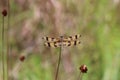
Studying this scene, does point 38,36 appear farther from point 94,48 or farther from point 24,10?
point 94,48

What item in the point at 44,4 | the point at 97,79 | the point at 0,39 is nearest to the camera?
the point at 97,79

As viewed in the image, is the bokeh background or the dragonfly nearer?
the dragonfly

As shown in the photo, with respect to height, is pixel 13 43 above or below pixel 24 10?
below

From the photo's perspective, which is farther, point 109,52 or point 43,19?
point 43,19

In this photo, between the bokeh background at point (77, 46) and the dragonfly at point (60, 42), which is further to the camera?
the bokeh background at point (77, 46)

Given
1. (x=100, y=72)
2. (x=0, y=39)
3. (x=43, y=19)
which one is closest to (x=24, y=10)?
(x=43, y=19)

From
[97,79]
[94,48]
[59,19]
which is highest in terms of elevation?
[59,19]

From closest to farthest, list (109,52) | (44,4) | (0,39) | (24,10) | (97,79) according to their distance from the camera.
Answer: (97,79), (109,52), (0,39), (44,4), (24,10)

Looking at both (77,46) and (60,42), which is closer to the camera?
(60,42)
